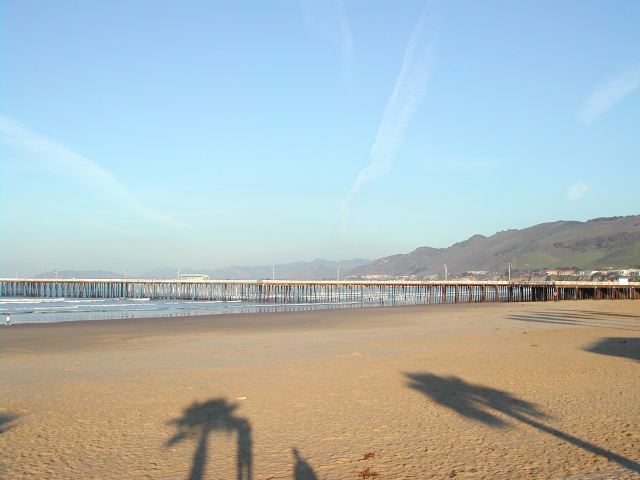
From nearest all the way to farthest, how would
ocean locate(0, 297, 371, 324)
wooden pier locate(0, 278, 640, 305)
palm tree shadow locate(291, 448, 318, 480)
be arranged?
palm tree shadow locate(291, 448, 318, 480) < ocean locate(0, 297, 371, 324) < wooden pier locate(0, 278, 640, 305)

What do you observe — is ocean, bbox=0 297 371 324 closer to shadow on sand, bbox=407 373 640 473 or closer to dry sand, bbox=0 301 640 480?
dry sand, bbox=0 301 640 480

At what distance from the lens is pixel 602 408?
7504 millimetres

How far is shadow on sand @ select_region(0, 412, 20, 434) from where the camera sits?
6.89 meters

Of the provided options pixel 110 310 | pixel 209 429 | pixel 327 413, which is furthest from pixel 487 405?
pixel 110 310

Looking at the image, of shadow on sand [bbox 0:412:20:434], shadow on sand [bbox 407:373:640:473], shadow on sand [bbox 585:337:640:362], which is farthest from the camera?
shadow on sand [bbox 585:337:640:362]

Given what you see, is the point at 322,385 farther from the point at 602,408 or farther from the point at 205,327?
the point at 205,327

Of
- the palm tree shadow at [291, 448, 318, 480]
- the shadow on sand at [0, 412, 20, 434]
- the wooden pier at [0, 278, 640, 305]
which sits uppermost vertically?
the shadow on sand at [0, 412, 20, 434]

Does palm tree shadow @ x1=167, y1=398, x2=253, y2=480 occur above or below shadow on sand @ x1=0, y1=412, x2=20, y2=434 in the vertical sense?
below

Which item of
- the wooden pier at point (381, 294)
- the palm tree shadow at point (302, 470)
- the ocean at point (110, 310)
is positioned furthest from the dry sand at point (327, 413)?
the wooden pier at point (381, 294)

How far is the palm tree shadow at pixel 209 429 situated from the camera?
540 centimetres

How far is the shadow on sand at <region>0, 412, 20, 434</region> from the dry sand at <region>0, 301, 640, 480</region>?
0.09 feet

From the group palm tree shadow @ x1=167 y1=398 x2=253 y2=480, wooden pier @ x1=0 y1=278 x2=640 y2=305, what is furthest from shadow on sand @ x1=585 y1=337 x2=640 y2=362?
wooden pier @ x1=0 y1=278 x2=640 y2=305

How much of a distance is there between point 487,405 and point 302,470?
358cm

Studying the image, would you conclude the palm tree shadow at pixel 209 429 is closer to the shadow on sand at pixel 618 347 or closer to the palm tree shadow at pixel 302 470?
the palm tree shadow at pixel 302 470
